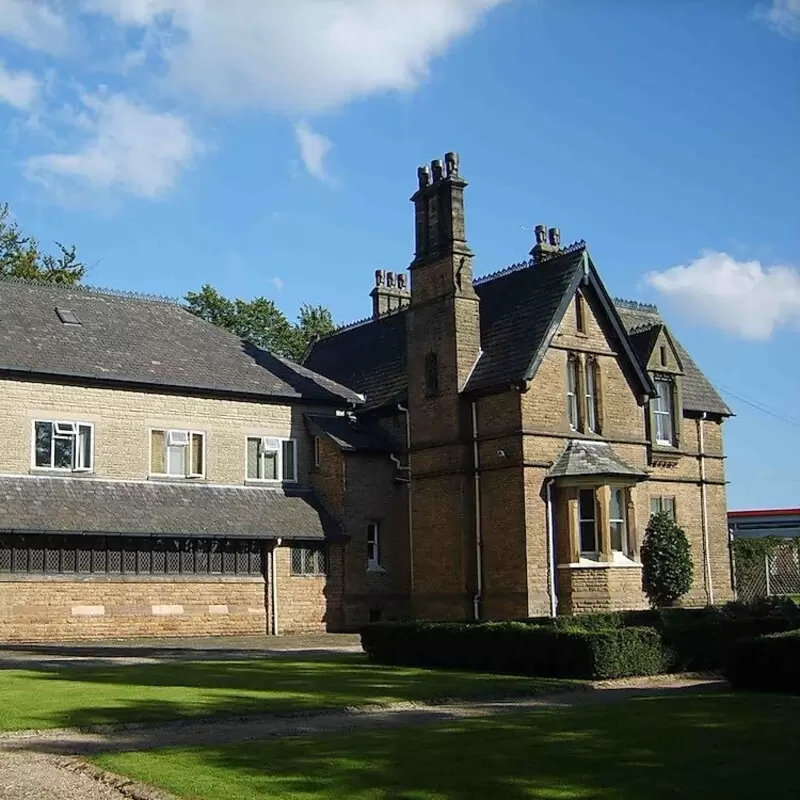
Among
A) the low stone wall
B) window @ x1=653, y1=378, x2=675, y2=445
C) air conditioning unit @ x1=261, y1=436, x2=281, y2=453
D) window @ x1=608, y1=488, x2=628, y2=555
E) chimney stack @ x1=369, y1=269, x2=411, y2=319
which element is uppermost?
chimney stack @ x1=369, y1=269, x2=411, y2=319

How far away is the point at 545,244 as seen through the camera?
43438mm

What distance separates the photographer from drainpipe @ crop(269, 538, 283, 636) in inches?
1390

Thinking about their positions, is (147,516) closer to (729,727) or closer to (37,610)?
(37,610)

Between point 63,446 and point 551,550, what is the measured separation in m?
14.5

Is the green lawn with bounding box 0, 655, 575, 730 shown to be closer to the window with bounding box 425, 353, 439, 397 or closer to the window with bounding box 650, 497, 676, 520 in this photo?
the window with bounding box 425, 353, 439, 397

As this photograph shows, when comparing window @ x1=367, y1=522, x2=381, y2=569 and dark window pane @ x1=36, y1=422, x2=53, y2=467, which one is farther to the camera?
window @ x1=367, y1=522, x2=381, y2=569

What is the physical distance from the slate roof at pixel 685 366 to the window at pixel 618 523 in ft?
24.7

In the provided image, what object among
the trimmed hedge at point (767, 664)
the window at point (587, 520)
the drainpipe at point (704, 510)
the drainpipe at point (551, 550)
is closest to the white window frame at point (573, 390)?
the window at point (587, 520)

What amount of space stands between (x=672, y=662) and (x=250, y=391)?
739 inches

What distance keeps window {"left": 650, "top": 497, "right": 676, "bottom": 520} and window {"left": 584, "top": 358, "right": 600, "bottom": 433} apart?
5584 mm

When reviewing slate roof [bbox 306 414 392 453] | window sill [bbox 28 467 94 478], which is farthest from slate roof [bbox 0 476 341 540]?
slate roof [bbox 306 414 392 453]

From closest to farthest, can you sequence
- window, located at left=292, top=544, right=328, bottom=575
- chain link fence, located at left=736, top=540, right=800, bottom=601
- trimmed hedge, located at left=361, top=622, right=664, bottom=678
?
trimmed hedge, located at left=361, top=622, right=664, bottom=678, window, located at left=292, top=544, right=328, bottom=575, chain link fence, located at left=736, top=540, right=800, bottom=601

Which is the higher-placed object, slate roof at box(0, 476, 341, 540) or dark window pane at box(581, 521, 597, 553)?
slate roof at box(0, 476, 341, 540)

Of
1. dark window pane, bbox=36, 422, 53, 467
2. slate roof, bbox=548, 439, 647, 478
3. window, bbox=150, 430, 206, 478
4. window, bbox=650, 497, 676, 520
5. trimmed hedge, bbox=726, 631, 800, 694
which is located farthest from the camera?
window, bbox=650, 497, 676, 520
